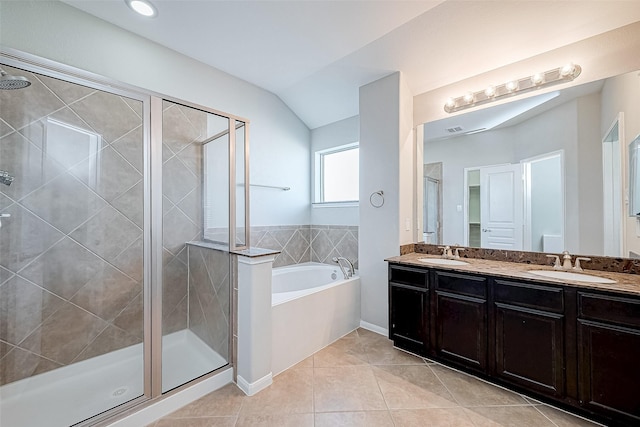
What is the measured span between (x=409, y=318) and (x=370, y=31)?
251 centimetres

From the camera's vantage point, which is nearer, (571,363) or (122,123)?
(571,363)

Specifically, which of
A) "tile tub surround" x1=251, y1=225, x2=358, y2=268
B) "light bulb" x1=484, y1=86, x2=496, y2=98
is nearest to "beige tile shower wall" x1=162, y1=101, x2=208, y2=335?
"tile tub surround" x1=251, y1=225, x2=358, y2=268

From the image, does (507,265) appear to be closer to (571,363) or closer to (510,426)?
(571,363)

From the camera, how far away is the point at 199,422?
1.53m

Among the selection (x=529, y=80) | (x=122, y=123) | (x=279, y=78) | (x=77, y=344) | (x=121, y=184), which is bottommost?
(x=77, y=344)

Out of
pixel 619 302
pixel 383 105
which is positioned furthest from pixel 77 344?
pixel 619 302

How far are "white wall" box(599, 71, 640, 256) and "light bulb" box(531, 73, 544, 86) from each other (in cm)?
38

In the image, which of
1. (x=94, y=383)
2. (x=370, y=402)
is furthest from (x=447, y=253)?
(x=94, y=383)

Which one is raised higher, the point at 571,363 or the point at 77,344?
the point at 571,363

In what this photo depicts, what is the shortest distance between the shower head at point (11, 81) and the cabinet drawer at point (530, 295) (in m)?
3.20

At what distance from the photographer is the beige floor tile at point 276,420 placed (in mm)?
1510

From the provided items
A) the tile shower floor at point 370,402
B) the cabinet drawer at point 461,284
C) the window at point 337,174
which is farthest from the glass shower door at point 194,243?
the window at point 337,174

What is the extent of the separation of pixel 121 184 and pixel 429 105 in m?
3.04

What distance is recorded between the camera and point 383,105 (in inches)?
107
